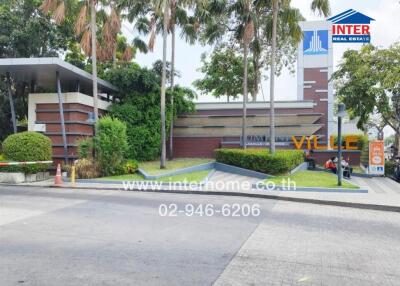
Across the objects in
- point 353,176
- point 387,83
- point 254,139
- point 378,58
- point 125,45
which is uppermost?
point 125,45

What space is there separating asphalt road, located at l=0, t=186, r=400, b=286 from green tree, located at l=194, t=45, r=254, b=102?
23543mm

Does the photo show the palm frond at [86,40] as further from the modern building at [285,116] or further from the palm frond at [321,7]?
the palm frond at [321,7]

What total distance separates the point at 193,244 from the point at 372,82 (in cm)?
1935

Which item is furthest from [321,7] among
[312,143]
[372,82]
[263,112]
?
[312,143]

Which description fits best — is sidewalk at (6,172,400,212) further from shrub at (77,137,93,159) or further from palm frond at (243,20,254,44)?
palm frond at (243,20,254,44)

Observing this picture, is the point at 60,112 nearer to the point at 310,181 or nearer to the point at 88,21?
the point at 88,21

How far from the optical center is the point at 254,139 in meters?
27.1

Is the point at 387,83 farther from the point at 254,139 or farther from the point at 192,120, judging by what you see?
the point at 192,120

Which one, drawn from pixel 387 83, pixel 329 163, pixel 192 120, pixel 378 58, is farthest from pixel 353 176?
pixel 192 120

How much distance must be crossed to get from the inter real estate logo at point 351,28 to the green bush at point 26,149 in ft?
73.8

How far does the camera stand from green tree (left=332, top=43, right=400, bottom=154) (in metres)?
23.0

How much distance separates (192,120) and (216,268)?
73.2 ft

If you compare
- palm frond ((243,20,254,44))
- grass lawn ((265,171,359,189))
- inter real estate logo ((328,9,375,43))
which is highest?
inter real estate logo ((328,9,375,43))

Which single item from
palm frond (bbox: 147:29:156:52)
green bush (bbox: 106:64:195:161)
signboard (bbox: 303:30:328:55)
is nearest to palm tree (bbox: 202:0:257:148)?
palm frond (bbox: 147:29:156:52)
